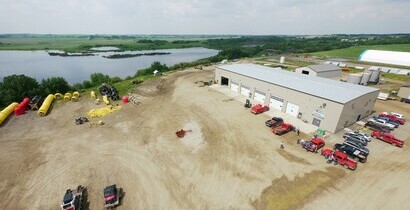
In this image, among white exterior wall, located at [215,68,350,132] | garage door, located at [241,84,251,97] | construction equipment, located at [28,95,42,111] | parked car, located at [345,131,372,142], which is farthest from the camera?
garage door, located at [241,84,251,97]

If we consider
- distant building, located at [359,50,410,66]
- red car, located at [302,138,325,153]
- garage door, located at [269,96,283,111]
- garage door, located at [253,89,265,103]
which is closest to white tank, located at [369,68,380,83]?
garage door, located at [269,96,283,111]

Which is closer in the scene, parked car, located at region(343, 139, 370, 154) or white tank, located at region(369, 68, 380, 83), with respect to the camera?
parked car, located at region(343, 139, 370, 154)

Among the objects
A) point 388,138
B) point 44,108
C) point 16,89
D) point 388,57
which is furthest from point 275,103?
point 388,57

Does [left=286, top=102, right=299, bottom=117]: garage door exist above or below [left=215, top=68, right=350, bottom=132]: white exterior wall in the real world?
below

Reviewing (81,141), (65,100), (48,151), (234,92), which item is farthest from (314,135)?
(65,100)

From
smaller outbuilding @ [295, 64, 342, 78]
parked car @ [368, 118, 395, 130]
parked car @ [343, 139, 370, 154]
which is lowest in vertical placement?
parked car @ [368, 118, 395, 130]

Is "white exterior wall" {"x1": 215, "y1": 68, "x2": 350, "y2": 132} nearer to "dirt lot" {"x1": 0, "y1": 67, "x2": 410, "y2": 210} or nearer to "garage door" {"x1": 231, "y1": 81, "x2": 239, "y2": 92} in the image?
"garage door" {"x1": 231, "y1": 81, "x2": 239, "y2": 92}
